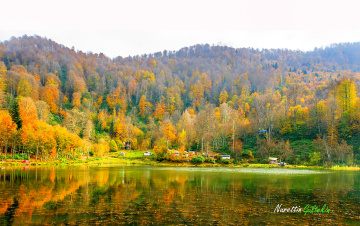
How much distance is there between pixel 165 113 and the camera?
134875 mm

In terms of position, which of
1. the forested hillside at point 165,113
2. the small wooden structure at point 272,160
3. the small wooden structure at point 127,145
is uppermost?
the forested hillside at point 165,113

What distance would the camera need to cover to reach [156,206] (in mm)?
18188

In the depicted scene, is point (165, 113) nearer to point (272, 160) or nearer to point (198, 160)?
point (198, 160)

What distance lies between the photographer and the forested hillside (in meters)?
68.7

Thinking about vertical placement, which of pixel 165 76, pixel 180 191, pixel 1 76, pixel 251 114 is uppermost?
pixel 165 76

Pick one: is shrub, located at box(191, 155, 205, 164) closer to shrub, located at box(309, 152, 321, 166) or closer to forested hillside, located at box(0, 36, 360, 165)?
→ forested hillside, located at box(0, 36, 360, 165)

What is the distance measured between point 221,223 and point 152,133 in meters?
97.8

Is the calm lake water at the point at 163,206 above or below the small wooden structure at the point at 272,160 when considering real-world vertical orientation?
above

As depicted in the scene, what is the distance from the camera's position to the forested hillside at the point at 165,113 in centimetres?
6869

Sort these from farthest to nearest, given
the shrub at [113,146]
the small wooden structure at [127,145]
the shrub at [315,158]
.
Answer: the small wooden structure at [127,145] < the shrub at [113,146] < the shrub at [315,158]

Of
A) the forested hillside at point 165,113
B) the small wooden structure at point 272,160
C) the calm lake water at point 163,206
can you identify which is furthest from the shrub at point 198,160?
the calm lake water at point 163,206

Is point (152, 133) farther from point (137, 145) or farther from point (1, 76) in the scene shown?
point (1, 76)

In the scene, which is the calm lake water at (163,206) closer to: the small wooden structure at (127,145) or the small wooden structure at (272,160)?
the small wooden structure at (272,160)

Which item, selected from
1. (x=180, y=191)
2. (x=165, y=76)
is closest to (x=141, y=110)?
(x=165, y=76)
